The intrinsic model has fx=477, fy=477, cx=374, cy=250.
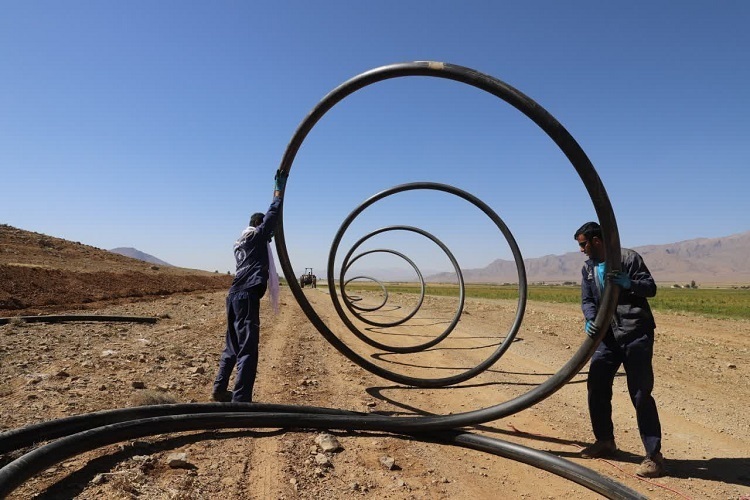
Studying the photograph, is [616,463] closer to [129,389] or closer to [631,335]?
[631,335]

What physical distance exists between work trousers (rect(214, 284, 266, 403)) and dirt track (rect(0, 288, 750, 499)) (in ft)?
1.91

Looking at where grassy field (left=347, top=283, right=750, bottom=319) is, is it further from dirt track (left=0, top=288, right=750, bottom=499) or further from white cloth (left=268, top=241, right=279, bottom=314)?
white cloth (left=268, top=241, right=279, bottom=314)

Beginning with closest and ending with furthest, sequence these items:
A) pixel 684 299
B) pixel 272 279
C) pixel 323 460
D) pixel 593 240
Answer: pixel 323 460, pixel 593 240, pixel 272 279, pixel 684 299

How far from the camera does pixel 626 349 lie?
4.27 meters

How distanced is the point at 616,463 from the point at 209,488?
11.4ft

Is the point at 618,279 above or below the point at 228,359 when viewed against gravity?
above

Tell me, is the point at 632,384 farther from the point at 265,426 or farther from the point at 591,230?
the point at 265,426

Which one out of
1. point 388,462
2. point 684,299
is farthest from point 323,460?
point 684,299

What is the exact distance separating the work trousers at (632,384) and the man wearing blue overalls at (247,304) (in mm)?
3382

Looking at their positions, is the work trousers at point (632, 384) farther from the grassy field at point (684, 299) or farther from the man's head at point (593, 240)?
the grassy field at point (684, 299)

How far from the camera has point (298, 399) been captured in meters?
5.66

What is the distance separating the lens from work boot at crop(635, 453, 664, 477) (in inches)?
156

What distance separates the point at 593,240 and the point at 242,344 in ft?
12.3

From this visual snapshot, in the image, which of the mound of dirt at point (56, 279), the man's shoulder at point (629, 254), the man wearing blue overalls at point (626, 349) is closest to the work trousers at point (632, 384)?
the man wearing blue overalls at point (626, 349)
